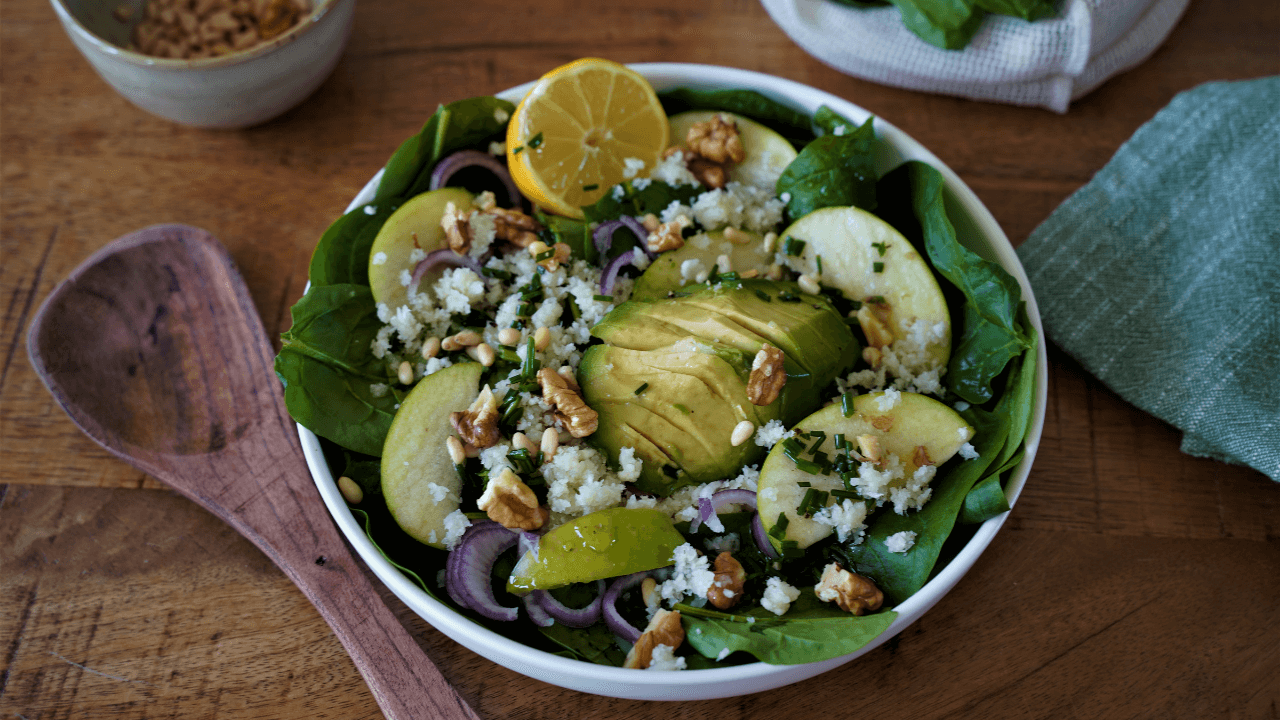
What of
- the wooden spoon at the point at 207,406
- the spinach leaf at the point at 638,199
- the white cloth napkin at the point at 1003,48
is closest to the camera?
the wooden spoon at the point at 207,406

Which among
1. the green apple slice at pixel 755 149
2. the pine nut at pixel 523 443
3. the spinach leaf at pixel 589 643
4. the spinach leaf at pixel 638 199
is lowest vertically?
the spinach leaf at pixel 589 643

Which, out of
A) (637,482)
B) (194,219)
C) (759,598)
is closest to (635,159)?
(637,482)

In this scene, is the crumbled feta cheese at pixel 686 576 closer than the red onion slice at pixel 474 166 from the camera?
Yes

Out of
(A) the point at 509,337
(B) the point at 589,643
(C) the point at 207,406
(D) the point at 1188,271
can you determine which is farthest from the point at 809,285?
(C) the point at 207,406

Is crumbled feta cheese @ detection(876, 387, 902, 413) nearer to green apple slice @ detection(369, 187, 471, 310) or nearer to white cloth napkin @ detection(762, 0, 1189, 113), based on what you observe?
green apple slice @ detection(369, 187, 471, 310)

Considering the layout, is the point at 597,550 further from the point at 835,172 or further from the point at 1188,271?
the point at 1188,271

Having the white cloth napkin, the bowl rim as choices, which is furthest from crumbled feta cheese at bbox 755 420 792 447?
the bowl rim

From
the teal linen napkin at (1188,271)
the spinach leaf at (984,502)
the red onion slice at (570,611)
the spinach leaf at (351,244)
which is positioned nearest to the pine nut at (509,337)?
the spinach leaf at (351,244)

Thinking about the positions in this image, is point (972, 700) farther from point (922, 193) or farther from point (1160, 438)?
point (922, 193)

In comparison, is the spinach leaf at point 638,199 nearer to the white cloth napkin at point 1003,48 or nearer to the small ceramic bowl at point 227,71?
the white cloth napkin at point 1003,48
